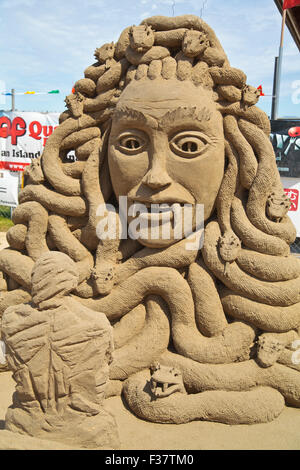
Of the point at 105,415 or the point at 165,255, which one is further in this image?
the point at 165,255

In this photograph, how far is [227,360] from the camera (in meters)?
3.24

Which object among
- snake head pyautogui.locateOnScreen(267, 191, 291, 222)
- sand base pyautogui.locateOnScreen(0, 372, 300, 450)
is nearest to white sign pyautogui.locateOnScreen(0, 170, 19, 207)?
sand base pyautogui.locateOnScreen(0, 372, 300, 450)

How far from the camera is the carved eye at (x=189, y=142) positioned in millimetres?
3434

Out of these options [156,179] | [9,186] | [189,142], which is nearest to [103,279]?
[156,179]

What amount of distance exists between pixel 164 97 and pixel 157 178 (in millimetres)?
682

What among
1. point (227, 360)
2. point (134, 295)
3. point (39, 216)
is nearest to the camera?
point (227, 360)

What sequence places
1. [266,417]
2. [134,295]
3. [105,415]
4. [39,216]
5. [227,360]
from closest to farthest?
1. [105,415]
2. [266,417]
3. [227,360]
4. [134,295]
5. [39,216]

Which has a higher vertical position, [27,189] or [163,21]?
[163,21]

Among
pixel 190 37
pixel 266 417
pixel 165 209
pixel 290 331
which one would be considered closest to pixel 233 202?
pixel 165 209

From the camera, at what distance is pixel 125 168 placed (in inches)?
141

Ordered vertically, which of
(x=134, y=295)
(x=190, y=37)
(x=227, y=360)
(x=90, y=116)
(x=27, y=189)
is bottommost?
(x=227, y=360)

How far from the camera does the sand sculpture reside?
84.6 inches

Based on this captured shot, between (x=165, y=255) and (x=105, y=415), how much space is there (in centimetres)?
153

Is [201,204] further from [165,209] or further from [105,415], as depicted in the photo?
[105,415]
